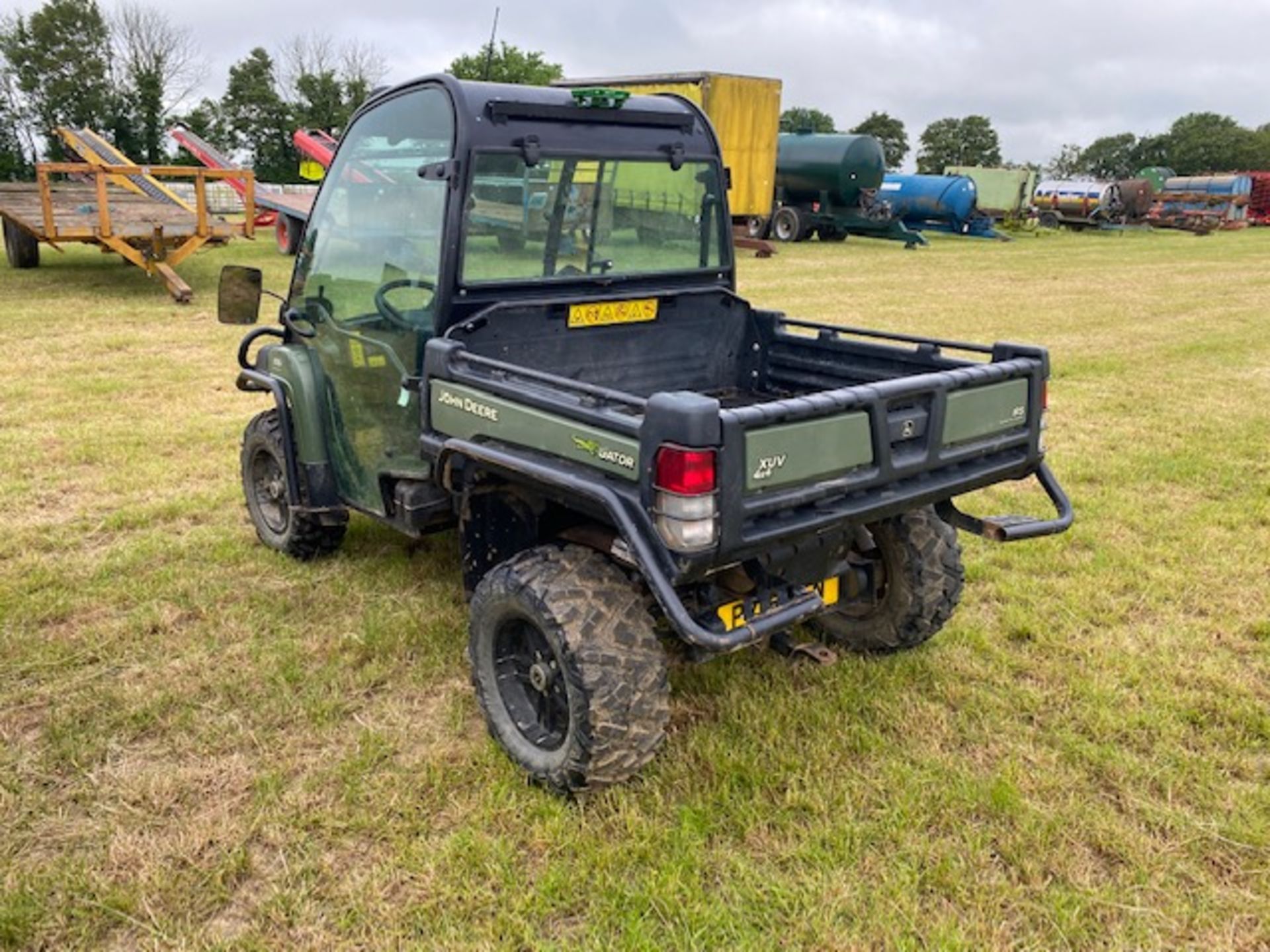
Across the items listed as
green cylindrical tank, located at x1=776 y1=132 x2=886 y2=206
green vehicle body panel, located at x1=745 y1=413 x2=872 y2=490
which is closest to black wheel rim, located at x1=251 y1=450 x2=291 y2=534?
green vehicle body panel, located at x1=745 y1=413 x2=872 y2=490

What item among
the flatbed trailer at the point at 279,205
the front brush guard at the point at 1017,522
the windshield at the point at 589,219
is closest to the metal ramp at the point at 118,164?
the flatbed trailer at the point at 279,205

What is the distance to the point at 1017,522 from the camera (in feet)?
10.8

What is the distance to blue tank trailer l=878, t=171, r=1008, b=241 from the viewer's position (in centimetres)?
2706

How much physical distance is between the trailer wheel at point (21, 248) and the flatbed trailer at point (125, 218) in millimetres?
403

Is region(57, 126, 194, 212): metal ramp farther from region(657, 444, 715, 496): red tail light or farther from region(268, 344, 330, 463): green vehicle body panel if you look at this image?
region(657, 444, 715, 496): red tail light

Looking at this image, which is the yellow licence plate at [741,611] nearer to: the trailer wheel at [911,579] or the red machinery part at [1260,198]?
the trailer wheel at [911,579]

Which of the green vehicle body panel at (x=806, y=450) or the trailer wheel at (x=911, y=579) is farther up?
the green vehicle body panel at (x=806, y=450)

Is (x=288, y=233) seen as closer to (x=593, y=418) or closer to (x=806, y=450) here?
(x=593, y=418)

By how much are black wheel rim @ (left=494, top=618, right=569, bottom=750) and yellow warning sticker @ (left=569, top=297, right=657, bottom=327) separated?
4.04 feet

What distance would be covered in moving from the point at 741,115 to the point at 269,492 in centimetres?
1639

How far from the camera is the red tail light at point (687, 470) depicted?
2.39 m

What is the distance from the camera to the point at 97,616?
3.95m

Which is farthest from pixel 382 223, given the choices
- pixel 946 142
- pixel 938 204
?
pixel 946 142

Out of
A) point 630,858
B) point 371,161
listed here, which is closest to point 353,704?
point 630,858
